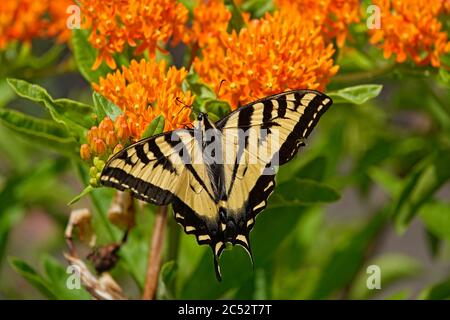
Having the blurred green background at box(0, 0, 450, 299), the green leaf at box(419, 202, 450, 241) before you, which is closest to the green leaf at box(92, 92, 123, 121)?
the blurred green background at box(0, 0, 450, 299)

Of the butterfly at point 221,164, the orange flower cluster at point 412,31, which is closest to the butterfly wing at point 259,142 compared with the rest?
the butterfly at point 221,164

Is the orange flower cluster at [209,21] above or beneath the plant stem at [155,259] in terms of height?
above

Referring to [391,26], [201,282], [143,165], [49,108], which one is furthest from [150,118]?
[391,26]

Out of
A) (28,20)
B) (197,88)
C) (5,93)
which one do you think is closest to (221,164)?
(197,88)

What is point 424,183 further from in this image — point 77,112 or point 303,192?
point 77,112

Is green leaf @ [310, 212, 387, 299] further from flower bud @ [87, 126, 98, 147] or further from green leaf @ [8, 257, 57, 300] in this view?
flower bud @ [87, 126, 98, 147]

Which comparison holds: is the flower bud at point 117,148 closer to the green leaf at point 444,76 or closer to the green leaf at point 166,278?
the green leaf at point 166,278

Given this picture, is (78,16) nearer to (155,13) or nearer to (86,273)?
(155,13)
